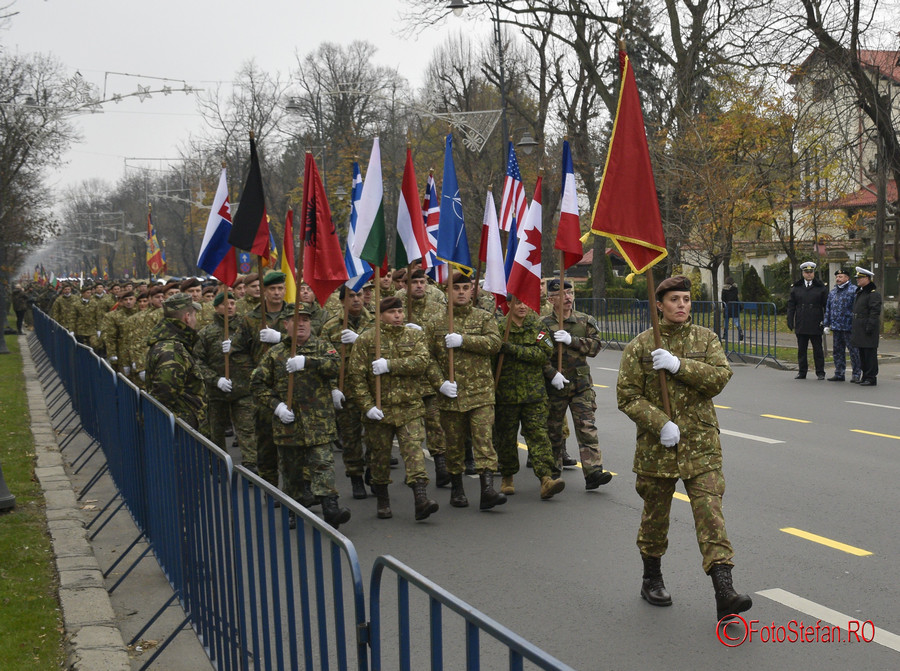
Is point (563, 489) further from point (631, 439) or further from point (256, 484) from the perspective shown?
point (256, 484)

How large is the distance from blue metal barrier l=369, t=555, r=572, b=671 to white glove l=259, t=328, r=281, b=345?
19.2 ft

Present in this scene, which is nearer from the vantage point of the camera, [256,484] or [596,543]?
[256,484]

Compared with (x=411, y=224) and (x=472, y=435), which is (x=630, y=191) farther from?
(x=411, y=224)

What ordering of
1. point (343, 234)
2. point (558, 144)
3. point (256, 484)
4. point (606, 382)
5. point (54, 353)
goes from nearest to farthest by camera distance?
point (256, 484) < point (606, 382) < point (54, 353) < point (558, 144) < point (343, 234)

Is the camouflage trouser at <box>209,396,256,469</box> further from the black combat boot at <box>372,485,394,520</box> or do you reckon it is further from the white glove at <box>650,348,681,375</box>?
the white glove at <box>650,348,681,375</box>

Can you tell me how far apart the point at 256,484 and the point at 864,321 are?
13300 millimetres

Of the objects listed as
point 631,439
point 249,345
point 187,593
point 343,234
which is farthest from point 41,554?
point 343,234

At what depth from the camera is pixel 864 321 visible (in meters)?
15.1

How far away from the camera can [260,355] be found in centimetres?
954

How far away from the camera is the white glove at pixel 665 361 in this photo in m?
5.52

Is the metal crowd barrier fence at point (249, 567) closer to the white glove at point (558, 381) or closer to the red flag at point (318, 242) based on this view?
the red flag at point (318, 242)

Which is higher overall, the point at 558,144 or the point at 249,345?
the point at 558,144

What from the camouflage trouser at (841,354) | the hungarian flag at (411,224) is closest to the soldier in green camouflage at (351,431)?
the hungarian flag at (411,224)

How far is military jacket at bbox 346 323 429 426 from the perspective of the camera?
26.4 feet
